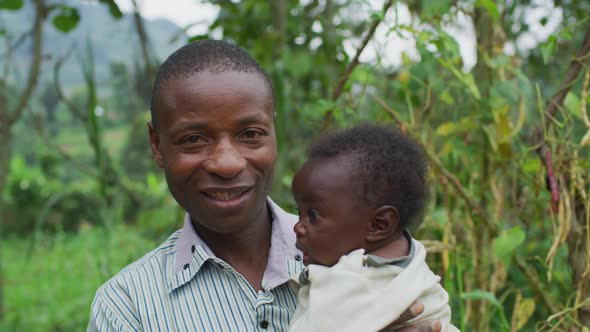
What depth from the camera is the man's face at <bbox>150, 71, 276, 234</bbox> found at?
146 centimetres

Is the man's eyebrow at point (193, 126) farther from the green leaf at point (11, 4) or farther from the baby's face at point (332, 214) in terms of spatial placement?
the green leaf at point (11, 4)

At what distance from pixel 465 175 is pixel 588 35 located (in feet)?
2.36

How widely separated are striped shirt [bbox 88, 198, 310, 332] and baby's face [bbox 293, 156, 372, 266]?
0.11 meters

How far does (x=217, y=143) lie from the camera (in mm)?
1482

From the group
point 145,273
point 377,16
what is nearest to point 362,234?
point 145,273

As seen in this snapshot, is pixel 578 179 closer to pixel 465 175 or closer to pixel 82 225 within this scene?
pixel 465 175

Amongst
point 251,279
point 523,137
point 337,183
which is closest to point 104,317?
point 251,279

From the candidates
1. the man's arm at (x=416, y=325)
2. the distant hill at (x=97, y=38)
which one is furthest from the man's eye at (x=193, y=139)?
the distant hill at (x=97, y=38)

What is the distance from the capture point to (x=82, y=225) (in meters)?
8.63

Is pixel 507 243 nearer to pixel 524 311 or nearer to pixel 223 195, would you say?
pixel 524 311

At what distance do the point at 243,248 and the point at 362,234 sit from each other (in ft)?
1.11

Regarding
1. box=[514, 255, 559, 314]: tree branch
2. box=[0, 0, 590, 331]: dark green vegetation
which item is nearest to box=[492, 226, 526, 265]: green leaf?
box=[0, 0, 590, 331]: dark green vegetation

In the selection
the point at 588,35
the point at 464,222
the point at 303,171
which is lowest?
the point at 464,222

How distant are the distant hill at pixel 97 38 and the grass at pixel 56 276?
3.96ft
